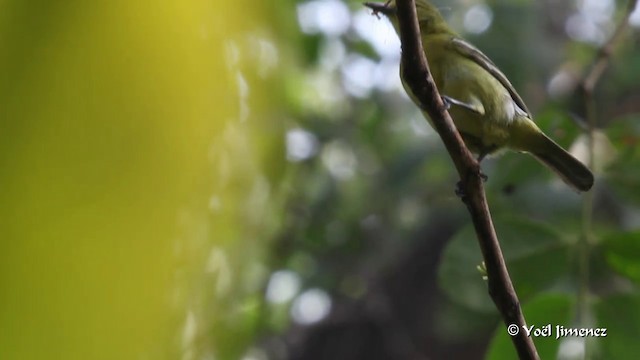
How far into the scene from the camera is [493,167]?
1074mm

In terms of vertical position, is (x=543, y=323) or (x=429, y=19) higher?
(x=429, y=19)

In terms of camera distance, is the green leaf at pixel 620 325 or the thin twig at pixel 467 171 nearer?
the thin twig at pixel 467 171

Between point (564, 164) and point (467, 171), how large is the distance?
41 centimetres

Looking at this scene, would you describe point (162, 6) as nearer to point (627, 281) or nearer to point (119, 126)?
point (119, 126)

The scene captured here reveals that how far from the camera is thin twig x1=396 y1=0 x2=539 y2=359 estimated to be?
0.43 m

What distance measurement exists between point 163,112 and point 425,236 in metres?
1.72

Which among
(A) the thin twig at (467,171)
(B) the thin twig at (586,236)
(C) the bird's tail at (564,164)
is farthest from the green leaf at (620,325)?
(A) the thin twig at (467,171)

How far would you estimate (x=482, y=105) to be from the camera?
900mm

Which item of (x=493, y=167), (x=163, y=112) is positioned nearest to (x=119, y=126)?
(x=163, y=112)

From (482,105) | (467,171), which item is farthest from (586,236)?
(467,171)

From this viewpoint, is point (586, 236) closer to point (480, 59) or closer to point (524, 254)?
point (524, 254)

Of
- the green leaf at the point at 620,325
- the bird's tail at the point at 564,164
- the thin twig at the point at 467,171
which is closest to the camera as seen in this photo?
the thin twig at the point at 467,171

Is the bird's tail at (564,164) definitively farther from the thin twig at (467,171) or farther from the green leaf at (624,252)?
the thin twig at (467,171)

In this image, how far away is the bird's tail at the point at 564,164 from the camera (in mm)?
846
